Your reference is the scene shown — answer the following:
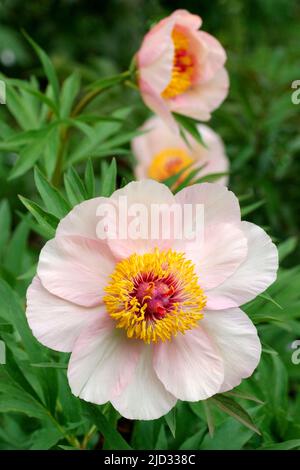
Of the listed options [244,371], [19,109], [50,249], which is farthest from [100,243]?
[19,109]

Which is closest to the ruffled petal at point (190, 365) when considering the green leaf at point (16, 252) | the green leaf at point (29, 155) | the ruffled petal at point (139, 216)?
the ruffled petal at point (139, 216)

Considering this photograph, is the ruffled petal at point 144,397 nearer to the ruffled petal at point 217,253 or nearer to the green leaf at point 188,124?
the ruffled petal at point 217,253

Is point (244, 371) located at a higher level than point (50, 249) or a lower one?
lower

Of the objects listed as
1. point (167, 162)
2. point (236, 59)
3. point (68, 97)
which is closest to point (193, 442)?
point (68, 97)

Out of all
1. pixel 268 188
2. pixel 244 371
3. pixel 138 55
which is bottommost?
pixel 268 188

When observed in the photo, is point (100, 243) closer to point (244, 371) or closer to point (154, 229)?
point (154, 229)

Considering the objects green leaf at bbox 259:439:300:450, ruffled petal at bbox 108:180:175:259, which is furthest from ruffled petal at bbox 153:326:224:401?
green leaf at bbox 259:439:300:450
